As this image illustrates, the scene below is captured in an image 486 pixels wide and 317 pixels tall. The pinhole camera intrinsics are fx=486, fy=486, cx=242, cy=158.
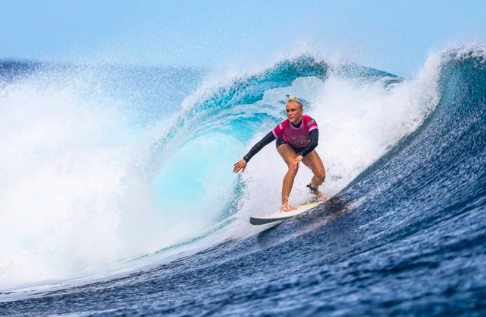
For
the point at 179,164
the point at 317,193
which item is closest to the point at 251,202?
the point at 317,193

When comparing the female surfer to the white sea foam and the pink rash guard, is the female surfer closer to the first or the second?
the pink rash guard

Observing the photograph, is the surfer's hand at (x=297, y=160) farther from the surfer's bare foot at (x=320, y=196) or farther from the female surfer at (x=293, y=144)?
the surfer's bare foot at (x=320, y=196)

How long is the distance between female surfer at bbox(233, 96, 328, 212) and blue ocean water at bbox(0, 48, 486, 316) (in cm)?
42

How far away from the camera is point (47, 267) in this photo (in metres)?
7.60

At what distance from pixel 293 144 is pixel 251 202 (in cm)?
209

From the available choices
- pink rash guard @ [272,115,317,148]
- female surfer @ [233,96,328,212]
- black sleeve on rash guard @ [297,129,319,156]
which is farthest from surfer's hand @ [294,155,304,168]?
pink rash guard @ [272,115,317,148]

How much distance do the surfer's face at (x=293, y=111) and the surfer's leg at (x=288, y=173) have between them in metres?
0.36

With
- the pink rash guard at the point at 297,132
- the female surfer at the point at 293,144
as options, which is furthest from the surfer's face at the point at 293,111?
the pink rash guard at the point at 297,132

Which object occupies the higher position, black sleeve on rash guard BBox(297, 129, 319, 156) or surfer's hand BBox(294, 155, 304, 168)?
black sleeve on rash guard BBox(297, 129, 319, 156)

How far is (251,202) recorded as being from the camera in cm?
728

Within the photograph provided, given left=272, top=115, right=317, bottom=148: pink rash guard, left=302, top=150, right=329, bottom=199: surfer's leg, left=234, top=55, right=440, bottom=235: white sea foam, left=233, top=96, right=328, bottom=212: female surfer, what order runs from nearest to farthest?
1. left=233, top=96, right=328, bottom=212: female surfer
2. left=272, top=115, right=317, bottom=148: pink rash guard
3. left=302, top=150, right=329, bottom=199: surfer's leg
4. left=234, top=55, right=440, bottom=235: white sea foam

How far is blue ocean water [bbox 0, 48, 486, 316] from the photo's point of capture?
1.65 m

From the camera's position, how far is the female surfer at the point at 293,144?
5.12 metres

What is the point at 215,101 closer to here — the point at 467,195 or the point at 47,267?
the point at 47,267
